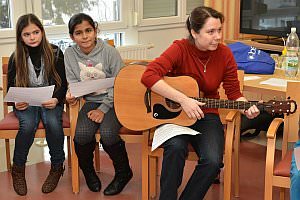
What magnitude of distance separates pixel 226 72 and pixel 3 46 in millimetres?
1883

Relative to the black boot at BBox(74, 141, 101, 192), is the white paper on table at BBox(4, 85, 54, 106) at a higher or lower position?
higher

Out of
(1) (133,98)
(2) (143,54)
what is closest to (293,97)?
(1) (133,98)

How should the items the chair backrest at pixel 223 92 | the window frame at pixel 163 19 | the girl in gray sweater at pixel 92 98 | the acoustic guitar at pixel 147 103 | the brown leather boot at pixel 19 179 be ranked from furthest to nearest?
1. the window frame at pixel 163 19
2. the brown leather boot at pixel 19 179
3. the girl in gray sweater at pixel 92 98
4. the chair backrest at pixel 223 92
5. the acoustic guitar at pixel 147 103

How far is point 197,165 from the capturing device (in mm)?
A: 2289

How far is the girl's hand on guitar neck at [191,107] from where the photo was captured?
91.5 inches

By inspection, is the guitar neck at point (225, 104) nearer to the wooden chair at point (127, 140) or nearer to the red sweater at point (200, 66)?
the red sweater at point (200, 66)

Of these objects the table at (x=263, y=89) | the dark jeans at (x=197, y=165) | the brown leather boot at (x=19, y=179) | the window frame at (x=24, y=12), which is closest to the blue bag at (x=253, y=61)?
the table at (x=263, y=89)

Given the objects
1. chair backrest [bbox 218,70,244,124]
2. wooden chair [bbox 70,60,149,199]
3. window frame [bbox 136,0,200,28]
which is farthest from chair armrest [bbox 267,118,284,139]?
window frame [bbox 136,0,200,28]

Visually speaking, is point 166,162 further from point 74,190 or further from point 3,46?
point 3,46

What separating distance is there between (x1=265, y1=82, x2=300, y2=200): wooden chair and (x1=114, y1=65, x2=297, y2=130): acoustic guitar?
3.5 inches

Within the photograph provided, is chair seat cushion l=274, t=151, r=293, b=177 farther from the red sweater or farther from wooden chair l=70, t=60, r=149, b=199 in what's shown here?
wooden chair l=70, t=60, r=149, b=199

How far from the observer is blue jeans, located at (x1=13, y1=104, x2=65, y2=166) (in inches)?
109

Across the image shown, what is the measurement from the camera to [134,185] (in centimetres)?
292

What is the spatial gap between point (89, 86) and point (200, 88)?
0.65m
